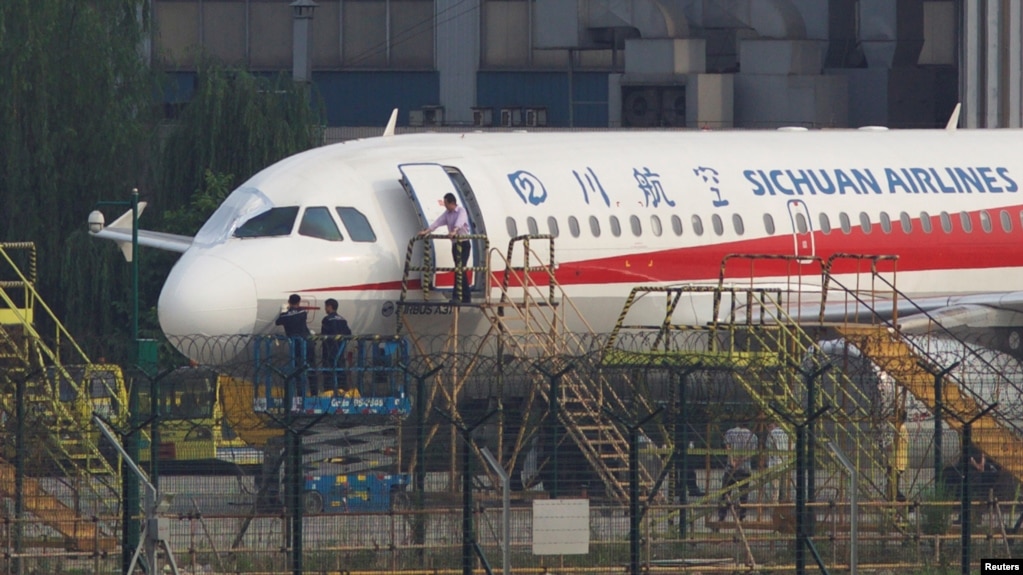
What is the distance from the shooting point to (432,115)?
203 feet

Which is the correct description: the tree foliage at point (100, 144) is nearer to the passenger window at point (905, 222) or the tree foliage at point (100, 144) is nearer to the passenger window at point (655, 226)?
the passenger window at point (655, 226)

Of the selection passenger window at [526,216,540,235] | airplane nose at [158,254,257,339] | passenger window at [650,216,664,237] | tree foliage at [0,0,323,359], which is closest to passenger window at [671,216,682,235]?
passenger window at [650,216,664,237]

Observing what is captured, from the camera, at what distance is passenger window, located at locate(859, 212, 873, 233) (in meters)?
30.3

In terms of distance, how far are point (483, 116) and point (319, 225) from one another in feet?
117

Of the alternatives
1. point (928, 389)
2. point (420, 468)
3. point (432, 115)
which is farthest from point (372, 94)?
point (420, 468)

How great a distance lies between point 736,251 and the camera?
96.1 feet

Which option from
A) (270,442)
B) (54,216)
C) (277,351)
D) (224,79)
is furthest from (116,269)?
(270,442)

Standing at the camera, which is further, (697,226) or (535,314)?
(697,226)

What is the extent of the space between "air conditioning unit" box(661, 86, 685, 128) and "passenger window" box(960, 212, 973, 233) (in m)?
24.7

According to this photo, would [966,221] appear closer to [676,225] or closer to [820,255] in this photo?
[820,255]

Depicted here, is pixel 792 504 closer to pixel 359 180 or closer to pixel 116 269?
pixel 359 180

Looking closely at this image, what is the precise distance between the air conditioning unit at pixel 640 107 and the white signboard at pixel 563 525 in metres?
39.8

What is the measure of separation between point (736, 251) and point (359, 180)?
5623 millimetres

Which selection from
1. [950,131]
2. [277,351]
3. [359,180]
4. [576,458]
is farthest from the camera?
[950,131]
